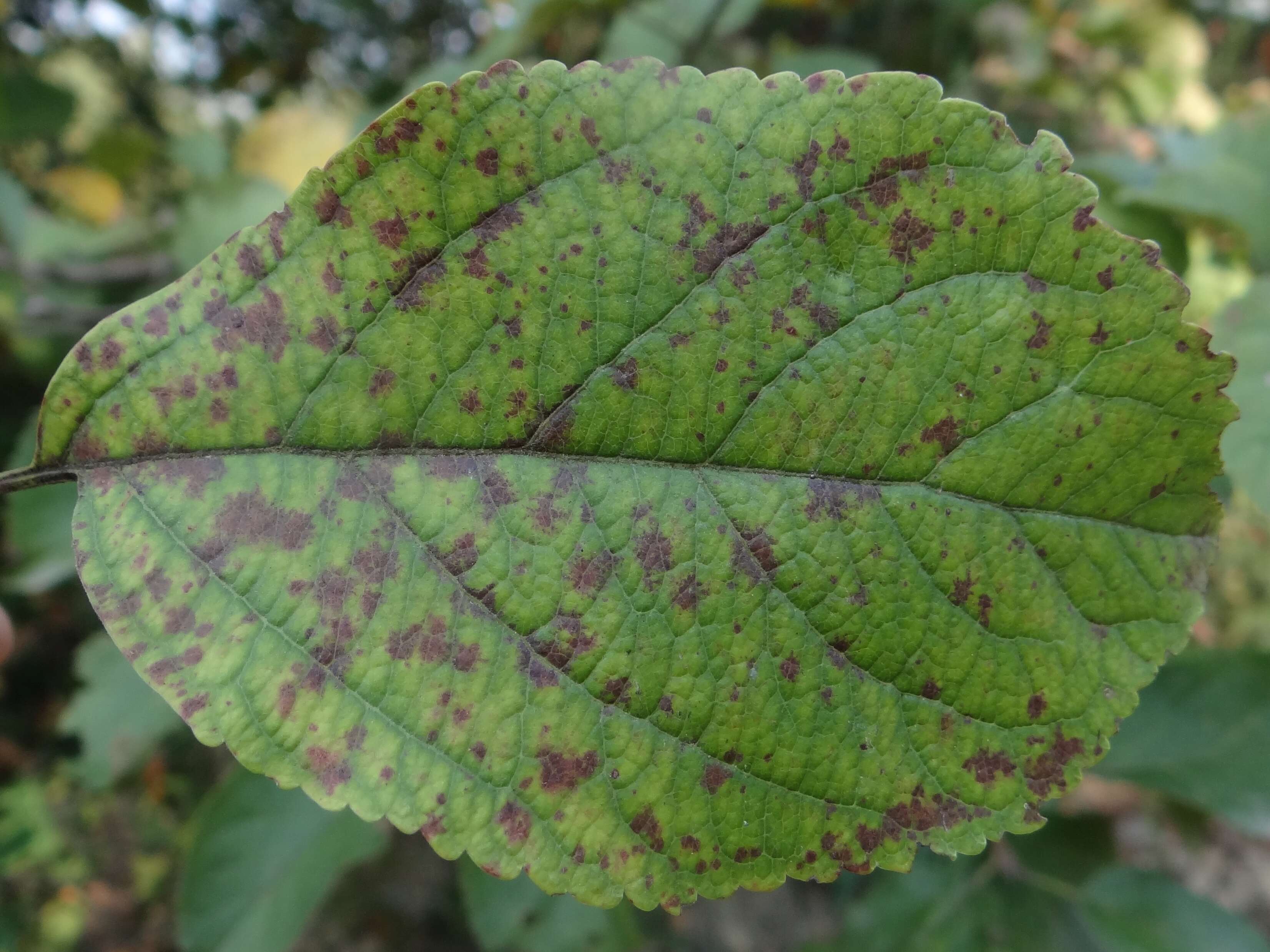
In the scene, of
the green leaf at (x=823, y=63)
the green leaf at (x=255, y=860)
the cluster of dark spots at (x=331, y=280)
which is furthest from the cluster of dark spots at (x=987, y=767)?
the green leaf at (x=823, y=63)

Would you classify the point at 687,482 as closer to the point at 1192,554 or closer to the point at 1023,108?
the point at 1192,554

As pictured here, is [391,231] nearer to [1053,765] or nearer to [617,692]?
[617,692]

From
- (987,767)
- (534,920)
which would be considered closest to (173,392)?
(987,767)

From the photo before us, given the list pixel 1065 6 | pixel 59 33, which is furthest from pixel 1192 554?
pixel 59 33

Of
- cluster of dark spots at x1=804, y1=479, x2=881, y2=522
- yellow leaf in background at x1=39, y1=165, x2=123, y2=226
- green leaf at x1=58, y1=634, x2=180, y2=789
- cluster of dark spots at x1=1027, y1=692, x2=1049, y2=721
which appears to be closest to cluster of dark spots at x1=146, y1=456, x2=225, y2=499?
cluster of dark spots at x1=804, y1=479, x2=881, y2=522

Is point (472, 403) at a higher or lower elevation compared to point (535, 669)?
higher
